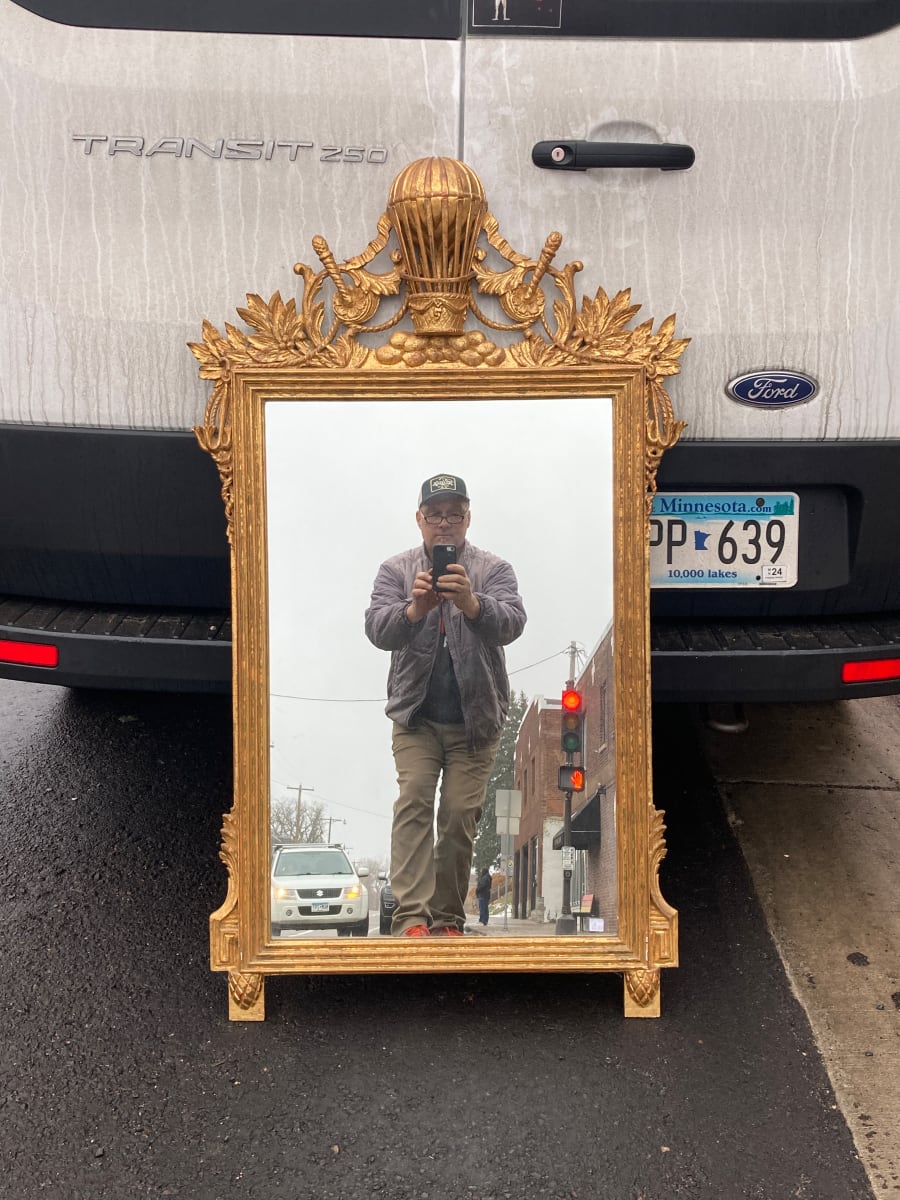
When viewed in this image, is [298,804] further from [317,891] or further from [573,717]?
[573,717]

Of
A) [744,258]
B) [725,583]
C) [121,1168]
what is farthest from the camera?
[725,583]

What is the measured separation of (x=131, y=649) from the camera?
246 cm

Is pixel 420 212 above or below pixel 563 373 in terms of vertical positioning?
above

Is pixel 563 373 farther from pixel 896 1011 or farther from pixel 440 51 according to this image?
pixel 896 1011

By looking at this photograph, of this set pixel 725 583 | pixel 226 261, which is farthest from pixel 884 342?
pixel 226 261

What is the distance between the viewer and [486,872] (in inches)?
89.6

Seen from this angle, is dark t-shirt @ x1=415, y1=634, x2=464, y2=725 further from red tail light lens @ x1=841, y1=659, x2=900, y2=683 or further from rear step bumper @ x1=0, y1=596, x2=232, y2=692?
red tail light lens @ x1=841, y1=659, x2=900, y2=683

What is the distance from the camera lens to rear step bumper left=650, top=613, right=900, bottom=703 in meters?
2.48

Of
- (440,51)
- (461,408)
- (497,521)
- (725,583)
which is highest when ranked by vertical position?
(440,51)

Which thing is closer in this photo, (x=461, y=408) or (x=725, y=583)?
(x=461, y=408)

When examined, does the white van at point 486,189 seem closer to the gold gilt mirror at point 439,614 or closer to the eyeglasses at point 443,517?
the gold gilt mirror at point 439,614

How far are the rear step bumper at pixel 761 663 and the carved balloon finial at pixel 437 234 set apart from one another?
2.79 ft

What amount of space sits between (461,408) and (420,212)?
0.38m

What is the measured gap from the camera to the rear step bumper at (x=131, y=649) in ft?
8.06
